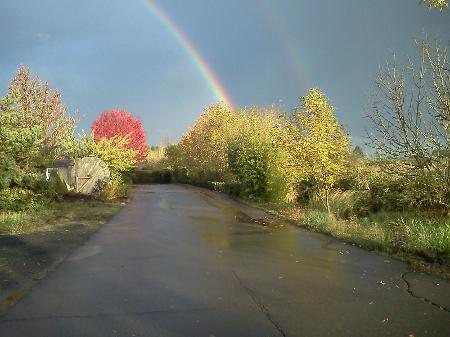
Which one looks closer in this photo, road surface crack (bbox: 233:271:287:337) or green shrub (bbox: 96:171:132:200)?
road surface crack (bbox: 233:271:287:337)

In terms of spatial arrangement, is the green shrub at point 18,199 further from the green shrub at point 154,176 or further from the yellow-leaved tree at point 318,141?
the green shrub at point 154,176

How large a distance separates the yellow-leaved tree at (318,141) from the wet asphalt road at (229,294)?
653 centimetres

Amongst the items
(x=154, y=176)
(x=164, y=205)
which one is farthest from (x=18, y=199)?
(x=154, y=176)

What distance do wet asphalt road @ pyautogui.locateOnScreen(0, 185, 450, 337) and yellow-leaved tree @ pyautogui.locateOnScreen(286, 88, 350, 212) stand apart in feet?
21.4

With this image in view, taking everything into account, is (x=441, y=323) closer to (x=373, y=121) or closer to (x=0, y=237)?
(x=373, y=121)

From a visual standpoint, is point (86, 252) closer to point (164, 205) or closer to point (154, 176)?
point (164, 205)

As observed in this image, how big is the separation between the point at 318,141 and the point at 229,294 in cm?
1184

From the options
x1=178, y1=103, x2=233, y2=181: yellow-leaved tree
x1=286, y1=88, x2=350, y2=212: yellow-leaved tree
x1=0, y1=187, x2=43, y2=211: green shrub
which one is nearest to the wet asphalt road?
x1=286, y1=88, x2=350, y2=212: yellow-leaved tree

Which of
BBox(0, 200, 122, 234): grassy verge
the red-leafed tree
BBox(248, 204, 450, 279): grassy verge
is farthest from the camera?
the red-leafed tree

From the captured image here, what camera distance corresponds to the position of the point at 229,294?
276 inches

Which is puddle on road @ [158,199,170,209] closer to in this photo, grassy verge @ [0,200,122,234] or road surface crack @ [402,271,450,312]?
grassy verge @ [0,200,122,234]

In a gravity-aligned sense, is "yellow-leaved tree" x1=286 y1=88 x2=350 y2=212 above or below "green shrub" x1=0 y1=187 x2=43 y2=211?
above

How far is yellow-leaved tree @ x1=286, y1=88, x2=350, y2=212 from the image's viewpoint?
17.9 metres

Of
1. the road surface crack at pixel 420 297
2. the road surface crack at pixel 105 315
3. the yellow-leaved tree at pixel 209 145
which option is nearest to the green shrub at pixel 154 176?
the yellow-leaved tree at pixel 209 145
